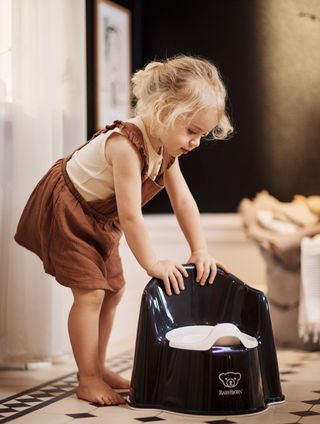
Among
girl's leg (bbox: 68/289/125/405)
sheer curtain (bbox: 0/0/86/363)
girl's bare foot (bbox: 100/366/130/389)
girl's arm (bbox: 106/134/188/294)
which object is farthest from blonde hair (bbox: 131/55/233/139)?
girl's bare foot (bbox: 100/366/130/389)

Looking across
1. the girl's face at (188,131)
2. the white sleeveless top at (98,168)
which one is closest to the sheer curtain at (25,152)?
the white sleeveless top at (98,168)

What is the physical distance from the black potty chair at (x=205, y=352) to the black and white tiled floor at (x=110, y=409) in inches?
1.4

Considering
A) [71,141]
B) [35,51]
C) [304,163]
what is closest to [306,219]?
[304,163]

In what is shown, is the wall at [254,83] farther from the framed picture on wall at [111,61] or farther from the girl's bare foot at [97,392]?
the girl's bare foot at [97,392]

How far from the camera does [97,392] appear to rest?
2230mm

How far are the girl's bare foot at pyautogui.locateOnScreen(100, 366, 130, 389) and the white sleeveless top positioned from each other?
495 mm

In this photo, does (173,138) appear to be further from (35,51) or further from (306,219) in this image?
(306,219)

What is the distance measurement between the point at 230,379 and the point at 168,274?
1.00 ft

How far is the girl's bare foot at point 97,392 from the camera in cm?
220

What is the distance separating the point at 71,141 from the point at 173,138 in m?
0.81

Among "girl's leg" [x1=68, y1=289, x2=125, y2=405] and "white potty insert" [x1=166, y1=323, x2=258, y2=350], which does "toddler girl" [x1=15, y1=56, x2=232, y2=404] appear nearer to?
"girl's leg" [x1=68, y1=289, x2=125, y2=405]

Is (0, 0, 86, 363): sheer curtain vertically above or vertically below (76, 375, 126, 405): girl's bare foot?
above

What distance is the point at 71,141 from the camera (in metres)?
2.93

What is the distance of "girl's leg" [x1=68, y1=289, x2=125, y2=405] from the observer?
225 centimetres
